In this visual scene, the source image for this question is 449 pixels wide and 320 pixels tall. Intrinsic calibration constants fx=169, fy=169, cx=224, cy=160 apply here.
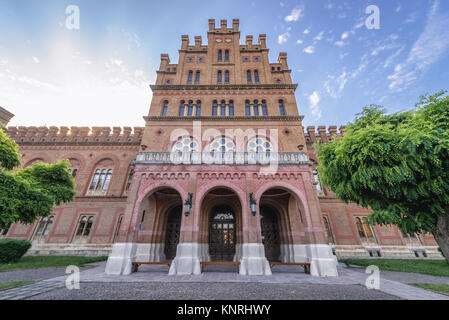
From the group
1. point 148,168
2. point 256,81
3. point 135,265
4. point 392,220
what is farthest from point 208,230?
point 256,81

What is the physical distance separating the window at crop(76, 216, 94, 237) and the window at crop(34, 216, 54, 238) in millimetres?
2899

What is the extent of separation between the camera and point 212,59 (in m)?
19.0

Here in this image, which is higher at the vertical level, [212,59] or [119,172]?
[212,59]

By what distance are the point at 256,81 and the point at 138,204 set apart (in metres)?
16.0

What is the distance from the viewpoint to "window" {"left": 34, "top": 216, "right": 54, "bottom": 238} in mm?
15914

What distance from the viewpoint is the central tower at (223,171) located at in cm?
957

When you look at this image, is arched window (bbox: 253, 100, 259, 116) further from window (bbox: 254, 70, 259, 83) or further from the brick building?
window (bbox: 254, 70, 259, 83)

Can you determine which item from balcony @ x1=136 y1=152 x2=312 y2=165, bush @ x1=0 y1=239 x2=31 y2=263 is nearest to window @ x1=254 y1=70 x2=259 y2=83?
balcony @ x1=136 y1=152 x2=312 y2=165

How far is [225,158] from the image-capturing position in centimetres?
1123

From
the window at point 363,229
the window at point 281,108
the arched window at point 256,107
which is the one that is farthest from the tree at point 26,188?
the window at point 363,229

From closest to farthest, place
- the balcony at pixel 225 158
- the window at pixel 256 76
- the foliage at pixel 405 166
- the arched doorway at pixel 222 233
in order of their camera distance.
Answer: the foliage at pixel 405 166 < the balcony at pixel 225 158 < the arched doorway at pixel 222 233 < the window at pixel 256 76

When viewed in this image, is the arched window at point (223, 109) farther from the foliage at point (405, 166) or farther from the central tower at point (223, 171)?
the foliage at point (405, 166)

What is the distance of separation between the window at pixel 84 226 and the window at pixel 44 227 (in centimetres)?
290
